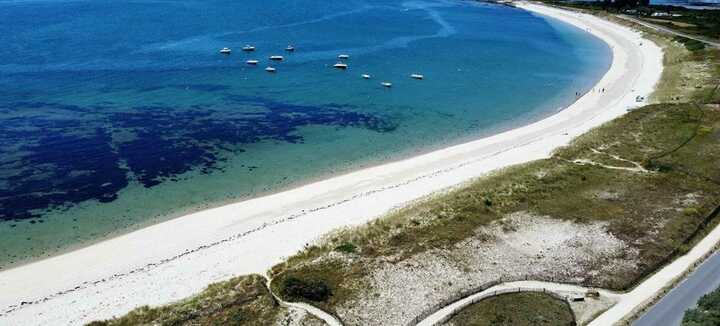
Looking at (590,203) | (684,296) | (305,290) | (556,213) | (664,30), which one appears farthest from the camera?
(664,30)

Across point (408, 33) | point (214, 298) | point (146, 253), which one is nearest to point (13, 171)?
point (146, 253)

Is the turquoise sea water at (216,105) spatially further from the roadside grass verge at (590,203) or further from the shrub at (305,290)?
the shrub at (305,290)

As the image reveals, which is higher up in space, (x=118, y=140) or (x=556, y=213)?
(x=556, y=213)

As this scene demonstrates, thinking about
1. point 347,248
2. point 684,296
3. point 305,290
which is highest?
point 684,296

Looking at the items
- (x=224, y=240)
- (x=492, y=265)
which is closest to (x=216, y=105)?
(x=224, y=240)

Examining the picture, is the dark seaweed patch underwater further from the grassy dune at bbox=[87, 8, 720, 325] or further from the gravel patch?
the gravel patch

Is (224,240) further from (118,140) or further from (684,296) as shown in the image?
(684,296)

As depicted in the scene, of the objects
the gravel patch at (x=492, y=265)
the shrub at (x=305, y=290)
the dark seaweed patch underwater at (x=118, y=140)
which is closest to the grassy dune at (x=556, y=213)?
the shrub at (x=305, y=290)

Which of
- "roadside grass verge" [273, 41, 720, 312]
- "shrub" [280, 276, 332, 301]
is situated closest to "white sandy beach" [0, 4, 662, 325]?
"roadside grass verge" [273, 41, 720, 312]
